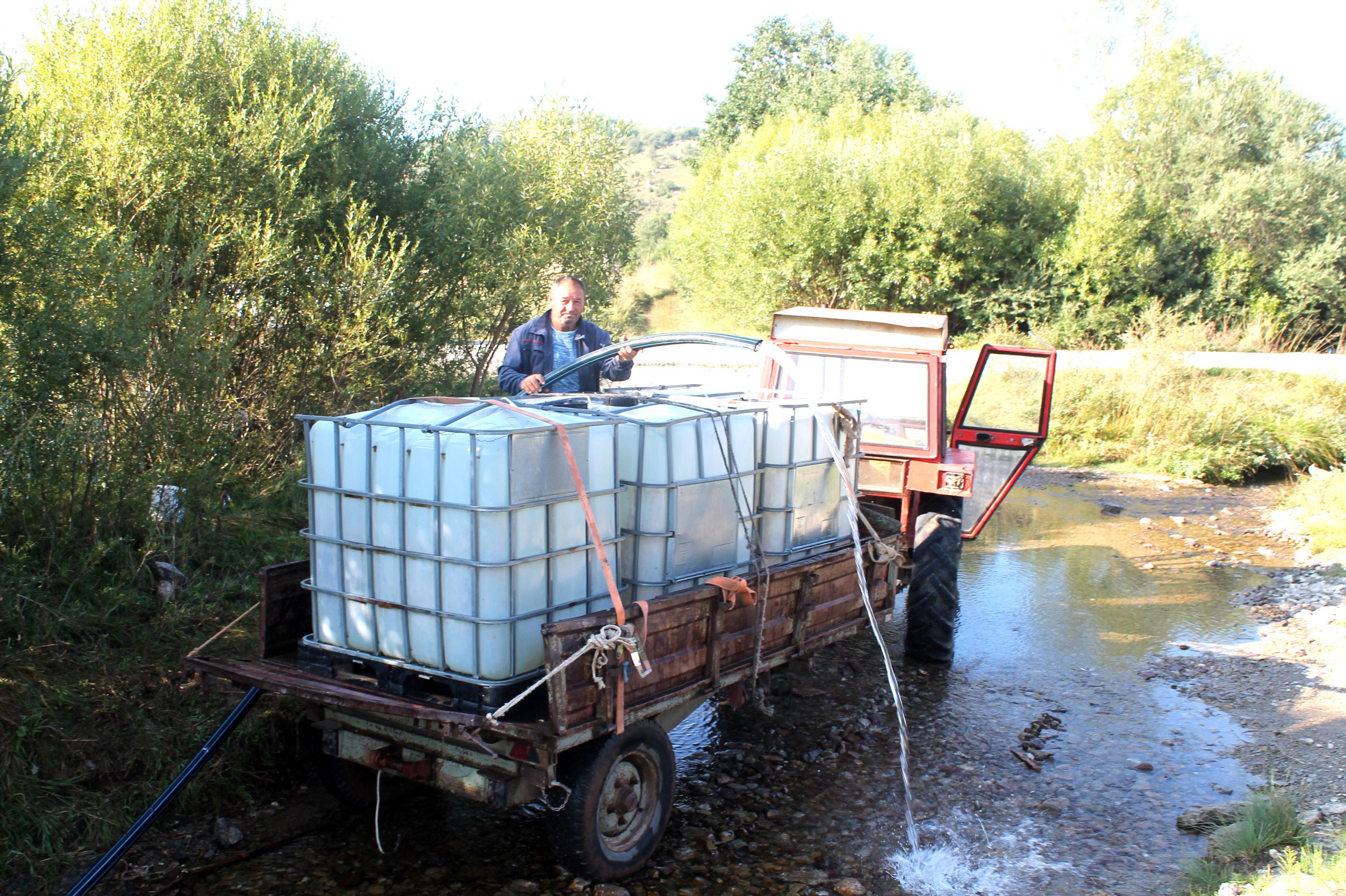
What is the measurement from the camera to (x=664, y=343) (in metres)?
4.84

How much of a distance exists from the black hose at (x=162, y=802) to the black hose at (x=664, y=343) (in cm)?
215

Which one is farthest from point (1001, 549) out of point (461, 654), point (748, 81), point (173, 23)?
point (748, 81)

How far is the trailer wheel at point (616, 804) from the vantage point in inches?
139

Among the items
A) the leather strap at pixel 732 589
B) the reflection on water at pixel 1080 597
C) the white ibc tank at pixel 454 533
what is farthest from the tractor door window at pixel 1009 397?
the white ibc tank at pixel 454 533

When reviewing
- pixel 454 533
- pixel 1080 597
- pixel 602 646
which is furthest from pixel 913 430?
pixel 454 533

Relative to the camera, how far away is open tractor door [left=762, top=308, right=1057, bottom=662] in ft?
→ 20.7

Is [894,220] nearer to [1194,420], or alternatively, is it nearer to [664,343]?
[1194,420]

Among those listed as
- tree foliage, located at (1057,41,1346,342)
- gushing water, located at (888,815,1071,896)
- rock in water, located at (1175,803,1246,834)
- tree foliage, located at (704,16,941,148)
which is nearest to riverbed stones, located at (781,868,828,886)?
gushing water, located at (888,815,1071,896)

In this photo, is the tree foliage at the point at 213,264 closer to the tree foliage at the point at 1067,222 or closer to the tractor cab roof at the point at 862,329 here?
the tractor cab roof at the point at 862,329

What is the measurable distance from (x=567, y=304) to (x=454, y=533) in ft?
9.29

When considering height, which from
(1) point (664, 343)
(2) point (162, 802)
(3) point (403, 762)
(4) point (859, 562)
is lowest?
(2) point (162, 802)

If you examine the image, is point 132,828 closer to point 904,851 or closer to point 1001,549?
point 904,851

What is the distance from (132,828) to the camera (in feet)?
11.5

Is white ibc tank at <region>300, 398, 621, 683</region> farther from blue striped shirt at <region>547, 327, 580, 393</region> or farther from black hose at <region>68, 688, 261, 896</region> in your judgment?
blue striped shirt at <region>547, 327, 580, 393</region>
